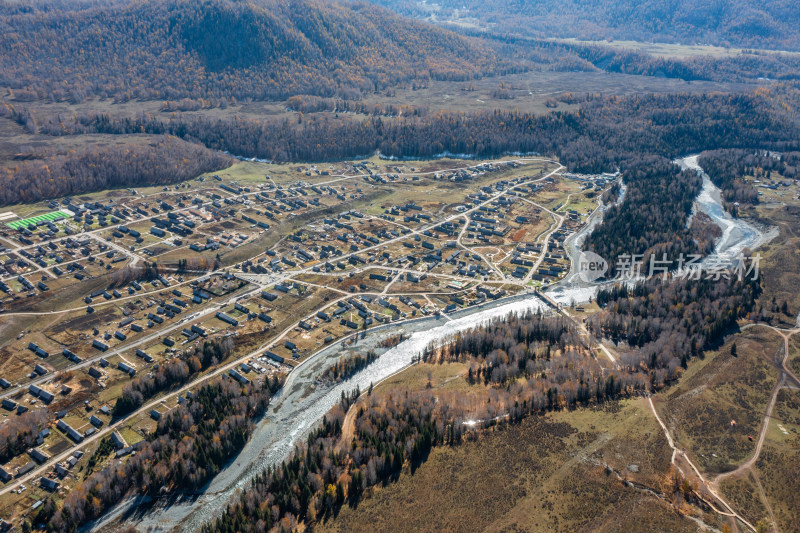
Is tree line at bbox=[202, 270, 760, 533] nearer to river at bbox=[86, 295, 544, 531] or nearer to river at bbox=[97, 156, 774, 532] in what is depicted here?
river at bbox=[86, 295, 544, 531]

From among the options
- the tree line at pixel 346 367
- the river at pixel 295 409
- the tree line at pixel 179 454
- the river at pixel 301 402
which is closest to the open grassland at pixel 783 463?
the river at pixel 301 402

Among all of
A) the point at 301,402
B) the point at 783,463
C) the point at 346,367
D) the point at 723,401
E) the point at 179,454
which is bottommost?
the point at 783,463

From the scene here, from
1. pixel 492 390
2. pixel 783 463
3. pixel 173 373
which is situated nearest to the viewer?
pixel 783 463

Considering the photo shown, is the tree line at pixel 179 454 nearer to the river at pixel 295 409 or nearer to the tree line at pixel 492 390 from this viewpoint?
the river at pixel 295 409

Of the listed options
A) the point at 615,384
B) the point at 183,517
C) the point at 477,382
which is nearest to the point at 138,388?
the point at 183,517

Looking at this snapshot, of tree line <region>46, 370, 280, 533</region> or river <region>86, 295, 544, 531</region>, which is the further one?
river <region>86, 295, 544, 531</region>

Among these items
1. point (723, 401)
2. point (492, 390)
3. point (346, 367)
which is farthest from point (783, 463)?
point (346, 367)

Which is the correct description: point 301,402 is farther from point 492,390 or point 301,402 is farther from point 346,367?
point 492,390

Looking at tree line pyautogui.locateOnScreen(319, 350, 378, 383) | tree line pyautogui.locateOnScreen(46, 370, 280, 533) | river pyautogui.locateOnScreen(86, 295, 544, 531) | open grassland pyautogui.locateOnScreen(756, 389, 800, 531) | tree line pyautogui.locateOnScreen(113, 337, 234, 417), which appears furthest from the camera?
tree line pyautogui.locateOnScreen(319, 350, 378, 383)

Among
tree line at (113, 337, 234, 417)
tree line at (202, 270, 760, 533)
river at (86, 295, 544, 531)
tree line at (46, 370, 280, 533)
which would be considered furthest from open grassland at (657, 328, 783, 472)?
tree line at (113, 337, 234, 417)

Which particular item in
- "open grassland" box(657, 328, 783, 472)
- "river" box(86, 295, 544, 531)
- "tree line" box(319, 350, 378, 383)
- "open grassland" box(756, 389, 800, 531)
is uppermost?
"tree line" box(319, 350, 378, 383)

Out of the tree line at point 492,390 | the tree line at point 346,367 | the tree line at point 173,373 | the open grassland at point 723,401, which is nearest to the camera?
the tree line at point 492,390
